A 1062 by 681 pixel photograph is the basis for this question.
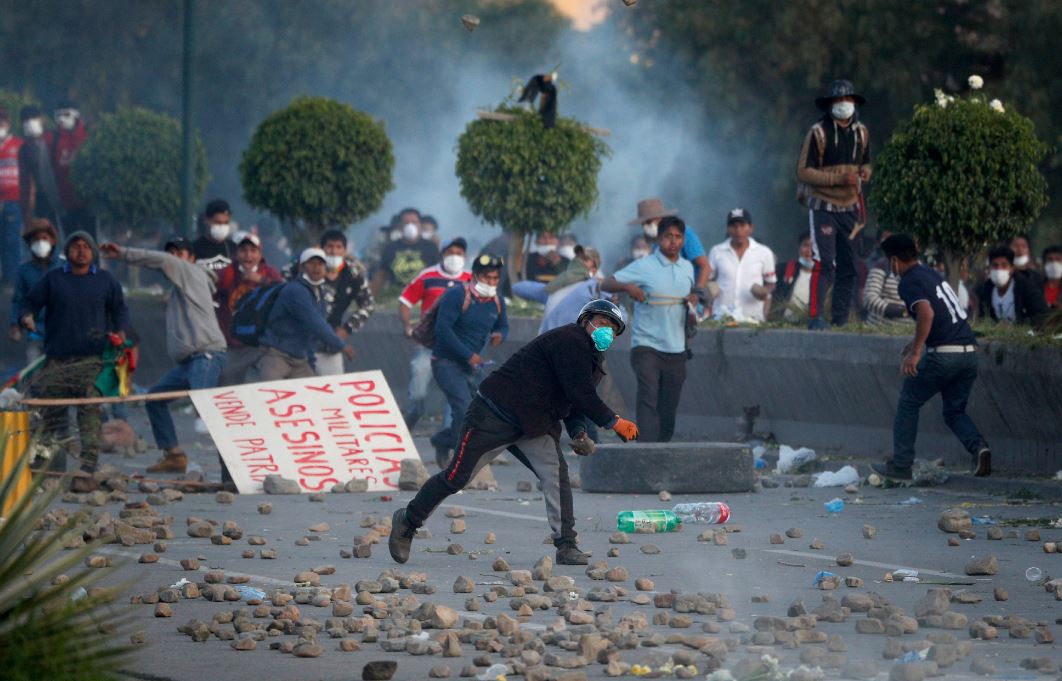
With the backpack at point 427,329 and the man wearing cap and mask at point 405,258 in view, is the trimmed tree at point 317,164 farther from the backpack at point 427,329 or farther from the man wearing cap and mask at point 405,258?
the backpack at point 427,329

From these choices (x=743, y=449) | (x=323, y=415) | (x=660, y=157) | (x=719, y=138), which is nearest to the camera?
(x=743, y=449)

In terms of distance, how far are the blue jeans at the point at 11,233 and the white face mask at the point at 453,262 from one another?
9680 millimetres

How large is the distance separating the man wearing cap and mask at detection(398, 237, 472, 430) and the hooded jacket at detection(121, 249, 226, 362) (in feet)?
6.67

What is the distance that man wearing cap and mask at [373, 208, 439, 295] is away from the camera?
2259 centimetres

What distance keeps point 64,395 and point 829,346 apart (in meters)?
5.99

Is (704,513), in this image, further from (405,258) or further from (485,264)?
(405,258)

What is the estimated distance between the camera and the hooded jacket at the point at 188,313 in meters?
15.5

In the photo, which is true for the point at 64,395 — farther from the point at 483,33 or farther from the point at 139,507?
the point at 483,33

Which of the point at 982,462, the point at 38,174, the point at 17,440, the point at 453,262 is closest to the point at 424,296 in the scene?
the point at 453,262

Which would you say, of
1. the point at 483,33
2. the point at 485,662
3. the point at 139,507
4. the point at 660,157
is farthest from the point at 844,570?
the point at 483,33

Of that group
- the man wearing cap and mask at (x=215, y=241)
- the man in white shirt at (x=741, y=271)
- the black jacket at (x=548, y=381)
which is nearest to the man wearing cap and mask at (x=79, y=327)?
the man wearing cap and mask at (x=215, y=241)

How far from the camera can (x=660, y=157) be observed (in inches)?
1299

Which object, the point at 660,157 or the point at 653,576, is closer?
the point at 653,576

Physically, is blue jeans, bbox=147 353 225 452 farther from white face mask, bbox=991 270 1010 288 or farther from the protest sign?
white face mask, bbox=991 270 1010 288
